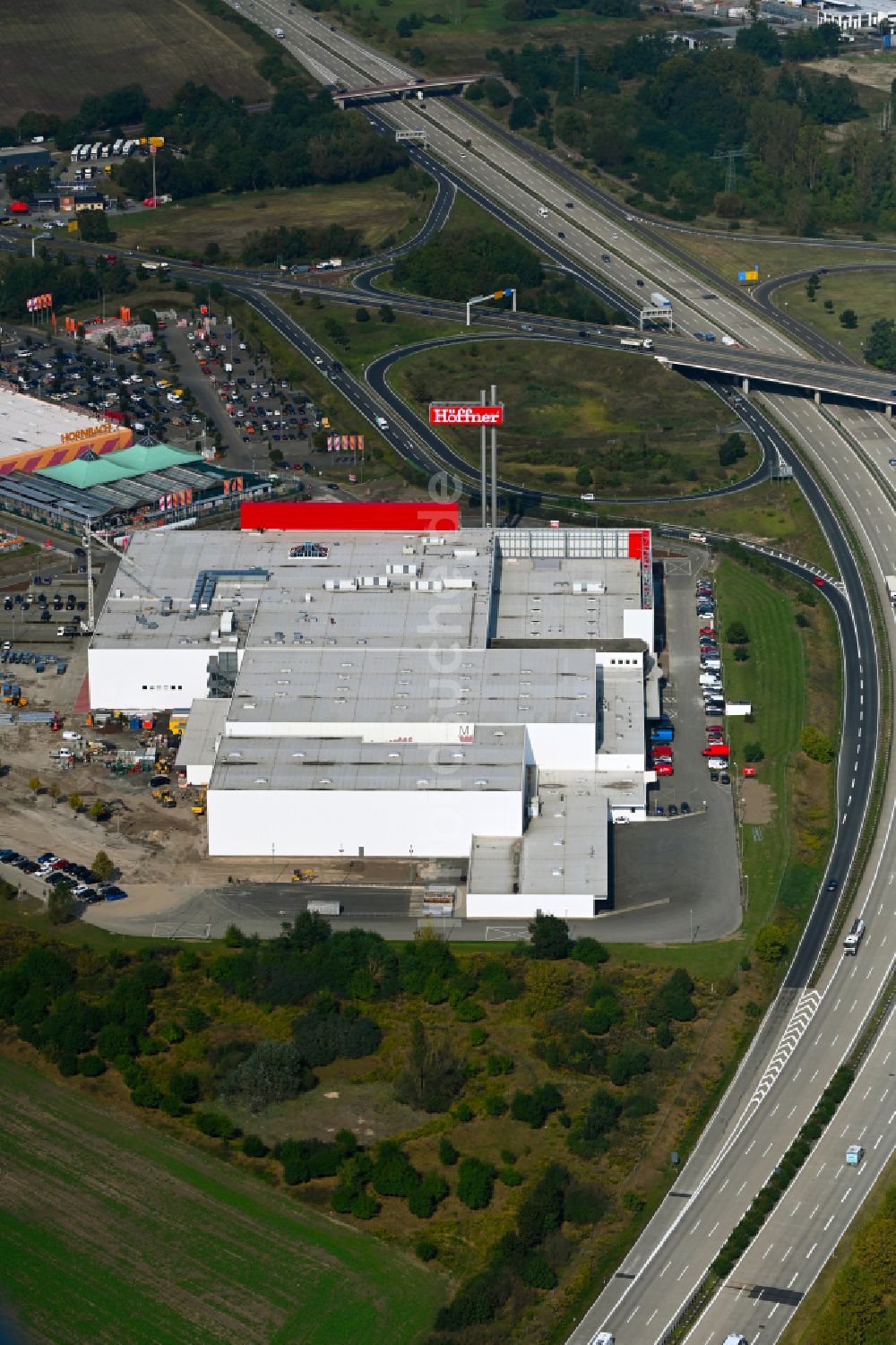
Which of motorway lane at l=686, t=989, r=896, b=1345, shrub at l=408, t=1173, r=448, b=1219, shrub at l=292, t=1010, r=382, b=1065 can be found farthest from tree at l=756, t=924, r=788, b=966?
shrub at l=408, t=1173, r=448, b=1219

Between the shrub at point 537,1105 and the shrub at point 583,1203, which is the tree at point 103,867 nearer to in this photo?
the shrub at point 537,1105

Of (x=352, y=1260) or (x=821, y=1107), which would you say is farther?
(x=821, y=1107)

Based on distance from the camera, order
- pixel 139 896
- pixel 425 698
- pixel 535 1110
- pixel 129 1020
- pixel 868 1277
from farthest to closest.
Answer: pixel 425 698
pixel 139 896
pixel 129 1020
pixel 535 1110
pixel 868 1277

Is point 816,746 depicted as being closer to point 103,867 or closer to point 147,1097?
point 103,867

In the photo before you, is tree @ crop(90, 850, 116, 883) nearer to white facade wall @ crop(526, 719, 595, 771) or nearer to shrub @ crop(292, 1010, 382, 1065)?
shrub @ crop(292, 1010, 382, 1065)

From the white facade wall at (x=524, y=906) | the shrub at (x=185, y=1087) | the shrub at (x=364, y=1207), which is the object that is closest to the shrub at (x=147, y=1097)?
the shrub at (x=185, y=1087)

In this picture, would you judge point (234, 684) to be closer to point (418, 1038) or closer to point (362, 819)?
point (362, 819)

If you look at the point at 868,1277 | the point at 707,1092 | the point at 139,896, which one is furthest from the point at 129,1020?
the point at 868,1277
